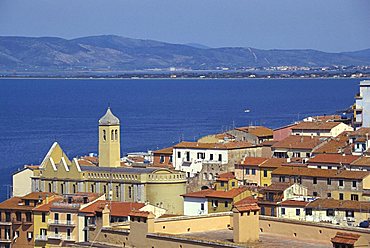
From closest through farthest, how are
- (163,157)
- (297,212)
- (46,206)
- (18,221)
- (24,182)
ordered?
1. (297,212)
2. (46,206)
3. (18,221)
4. (24,182)
5. (163,157)

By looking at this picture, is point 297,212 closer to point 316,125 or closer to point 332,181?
point 332,181

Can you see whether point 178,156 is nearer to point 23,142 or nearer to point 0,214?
point 0,214

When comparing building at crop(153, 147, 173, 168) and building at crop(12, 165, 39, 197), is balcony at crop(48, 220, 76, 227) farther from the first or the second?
building at crop(153, 147, 173, 168)

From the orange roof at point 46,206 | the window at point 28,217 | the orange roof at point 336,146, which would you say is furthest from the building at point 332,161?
the window at point 28,217

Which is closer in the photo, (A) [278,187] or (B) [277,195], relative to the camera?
(B) [277,195]

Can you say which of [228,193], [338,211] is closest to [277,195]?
[228,193]

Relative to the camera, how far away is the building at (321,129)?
123 ft

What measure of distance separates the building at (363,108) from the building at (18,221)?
11936mm

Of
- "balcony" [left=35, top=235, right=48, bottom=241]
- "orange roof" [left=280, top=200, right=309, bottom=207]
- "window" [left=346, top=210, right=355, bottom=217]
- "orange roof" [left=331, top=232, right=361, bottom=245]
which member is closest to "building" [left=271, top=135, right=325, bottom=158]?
"orange roof" [left=280, top=200, right=309, bottom=207]

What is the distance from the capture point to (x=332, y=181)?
29.0m

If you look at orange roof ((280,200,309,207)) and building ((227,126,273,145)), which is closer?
orange roof ((280,200,309,207))

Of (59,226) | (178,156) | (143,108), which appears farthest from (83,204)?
(143,108)

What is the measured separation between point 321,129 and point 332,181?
895 centimetres

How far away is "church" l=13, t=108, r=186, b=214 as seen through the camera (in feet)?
99.3
